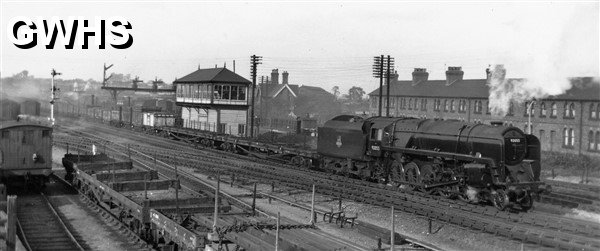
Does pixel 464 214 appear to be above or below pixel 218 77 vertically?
below

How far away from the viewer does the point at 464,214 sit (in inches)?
691

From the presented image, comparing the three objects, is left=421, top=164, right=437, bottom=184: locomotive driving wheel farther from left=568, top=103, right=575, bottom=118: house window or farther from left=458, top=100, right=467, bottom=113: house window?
left=458, top=100, right=467, bottom=113: house window

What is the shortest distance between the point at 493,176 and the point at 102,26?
13648 mm

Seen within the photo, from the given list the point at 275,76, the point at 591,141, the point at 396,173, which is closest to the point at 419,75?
the point at 591,141

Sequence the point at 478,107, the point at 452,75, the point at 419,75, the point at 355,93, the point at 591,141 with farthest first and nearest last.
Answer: the point at 355,93 < the point at 419,75 < the point at 452,75 < the point at 478,107 < the point at 591,141

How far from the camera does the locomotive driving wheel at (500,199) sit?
19.0 meters

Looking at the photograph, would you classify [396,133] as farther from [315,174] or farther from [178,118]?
[178,118]

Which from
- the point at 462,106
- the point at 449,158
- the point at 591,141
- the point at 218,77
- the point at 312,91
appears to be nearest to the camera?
the point at 449,158

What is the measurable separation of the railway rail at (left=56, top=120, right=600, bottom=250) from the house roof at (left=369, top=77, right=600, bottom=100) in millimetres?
23990

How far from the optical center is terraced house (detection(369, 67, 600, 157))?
130 ft

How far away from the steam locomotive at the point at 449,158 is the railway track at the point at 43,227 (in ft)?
41.8

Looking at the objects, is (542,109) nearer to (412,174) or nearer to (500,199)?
(412,174)

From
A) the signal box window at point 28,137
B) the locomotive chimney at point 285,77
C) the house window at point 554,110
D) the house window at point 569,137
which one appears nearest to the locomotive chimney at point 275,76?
the locomotive chimney at point 285,77

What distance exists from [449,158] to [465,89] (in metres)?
32.6
